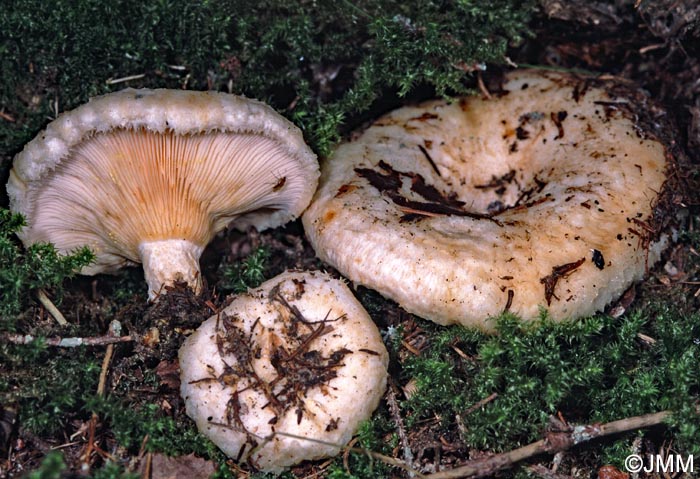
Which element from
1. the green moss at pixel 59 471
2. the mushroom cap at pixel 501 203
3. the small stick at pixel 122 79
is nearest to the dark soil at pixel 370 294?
the green moss at pixel 59 471

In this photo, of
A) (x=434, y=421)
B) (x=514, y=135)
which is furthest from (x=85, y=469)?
(x=514, y=135)

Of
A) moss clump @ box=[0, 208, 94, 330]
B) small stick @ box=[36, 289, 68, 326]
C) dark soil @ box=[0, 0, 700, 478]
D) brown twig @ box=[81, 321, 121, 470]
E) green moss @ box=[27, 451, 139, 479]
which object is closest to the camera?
green moss @ box=[27, 451, 139, 479]

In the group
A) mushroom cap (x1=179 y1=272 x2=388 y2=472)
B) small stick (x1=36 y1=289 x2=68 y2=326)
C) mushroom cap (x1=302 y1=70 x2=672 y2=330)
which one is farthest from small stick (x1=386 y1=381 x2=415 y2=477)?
small stick (x1=36 y1=289 x2=68 y2=326)

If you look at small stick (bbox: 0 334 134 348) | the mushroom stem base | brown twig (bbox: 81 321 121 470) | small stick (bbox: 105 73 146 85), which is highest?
small stick (bbox: 105 73 146 85)

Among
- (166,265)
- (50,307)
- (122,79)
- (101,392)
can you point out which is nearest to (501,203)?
(166,265)

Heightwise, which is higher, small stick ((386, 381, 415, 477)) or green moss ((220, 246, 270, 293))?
green moss ((220, 246, 270, 293))

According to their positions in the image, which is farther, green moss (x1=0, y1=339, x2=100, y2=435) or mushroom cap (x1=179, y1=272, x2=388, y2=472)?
green moss (x1=0, y1=339, x2=100, y2=435)

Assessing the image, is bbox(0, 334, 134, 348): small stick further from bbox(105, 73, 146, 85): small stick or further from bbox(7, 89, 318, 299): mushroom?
bbox(105, 73, 146, 85): small stick

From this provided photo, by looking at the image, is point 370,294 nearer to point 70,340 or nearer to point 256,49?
point 70,340
